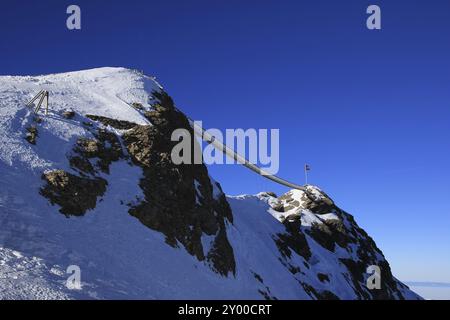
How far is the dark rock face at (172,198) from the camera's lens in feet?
115

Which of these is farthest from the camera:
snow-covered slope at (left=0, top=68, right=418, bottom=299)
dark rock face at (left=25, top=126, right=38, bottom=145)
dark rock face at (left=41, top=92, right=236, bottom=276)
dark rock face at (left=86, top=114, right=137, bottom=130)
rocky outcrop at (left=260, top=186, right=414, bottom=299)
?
rocky outcrop at (left=260, top=186, right=414, bottom=299)

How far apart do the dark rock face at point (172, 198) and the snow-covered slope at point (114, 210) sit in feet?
0.42

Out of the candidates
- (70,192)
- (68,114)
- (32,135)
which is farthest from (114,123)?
(70,192)

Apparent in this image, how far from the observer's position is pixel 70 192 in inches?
1149

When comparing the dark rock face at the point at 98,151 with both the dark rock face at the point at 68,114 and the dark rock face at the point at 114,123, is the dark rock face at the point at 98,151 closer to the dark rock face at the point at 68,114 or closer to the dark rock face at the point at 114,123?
the dark rock face at the point at 114,123

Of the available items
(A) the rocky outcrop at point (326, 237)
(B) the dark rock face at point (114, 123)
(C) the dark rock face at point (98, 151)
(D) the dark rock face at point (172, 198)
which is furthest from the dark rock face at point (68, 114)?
(A) the rocky outcrop at point (326, 237)

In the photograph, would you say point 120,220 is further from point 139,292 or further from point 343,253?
point 343,253

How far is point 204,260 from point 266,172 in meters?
42.5

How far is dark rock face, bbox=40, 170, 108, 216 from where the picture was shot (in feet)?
91.9

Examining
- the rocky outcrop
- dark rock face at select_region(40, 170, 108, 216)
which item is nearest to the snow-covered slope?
dark rock face at select_region(40, 170, 108, 216)

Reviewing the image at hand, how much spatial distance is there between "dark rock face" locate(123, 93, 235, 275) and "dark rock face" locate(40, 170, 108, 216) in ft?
12.3

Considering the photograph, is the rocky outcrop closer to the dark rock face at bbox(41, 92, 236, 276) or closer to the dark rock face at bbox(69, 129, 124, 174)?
the dark rock face at bbox(41, 92, 236, 276)

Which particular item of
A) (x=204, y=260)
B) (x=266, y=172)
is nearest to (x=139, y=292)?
(x=204, y=260)

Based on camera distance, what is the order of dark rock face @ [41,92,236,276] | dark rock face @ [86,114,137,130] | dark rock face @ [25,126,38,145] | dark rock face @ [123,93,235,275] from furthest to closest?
dark rock face @ [86,114,137,130], dark rock face @ [123,93,235,275], dark rock face @ [25,126,38,145], dark rock face @ [41,92,236,276]
